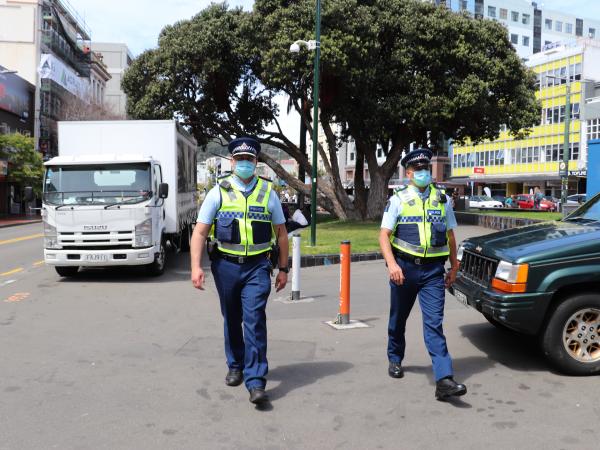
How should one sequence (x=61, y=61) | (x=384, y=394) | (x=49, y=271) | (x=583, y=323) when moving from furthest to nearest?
(x=61, y=61) < (x=49, y=271) < (x=583, y=323) < (x=384, y=394)

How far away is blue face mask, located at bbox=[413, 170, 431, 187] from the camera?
4.75 metres

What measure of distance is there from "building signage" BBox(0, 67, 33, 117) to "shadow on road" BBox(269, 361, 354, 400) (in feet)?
140

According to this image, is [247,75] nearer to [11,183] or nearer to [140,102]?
[140,102]

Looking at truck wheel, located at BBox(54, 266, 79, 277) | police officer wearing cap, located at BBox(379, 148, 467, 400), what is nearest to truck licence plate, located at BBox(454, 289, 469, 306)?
police officer wearing cap, located at BBox(379, 148, 467, 400)

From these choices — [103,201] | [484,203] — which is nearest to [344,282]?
[103,201]

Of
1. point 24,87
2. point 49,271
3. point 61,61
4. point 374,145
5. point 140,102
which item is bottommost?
point 49,271

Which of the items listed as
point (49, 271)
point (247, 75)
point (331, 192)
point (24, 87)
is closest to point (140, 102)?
point (247, 75)

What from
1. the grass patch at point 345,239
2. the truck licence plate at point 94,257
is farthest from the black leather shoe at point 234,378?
the grass patch at point 345,239

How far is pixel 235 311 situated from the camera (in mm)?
4648

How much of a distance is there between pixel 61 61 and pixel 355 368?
55.4 metres

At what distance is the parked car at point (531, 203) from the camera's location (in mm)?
41312

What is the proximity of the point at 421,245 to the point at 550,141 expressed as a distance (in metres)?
58.6

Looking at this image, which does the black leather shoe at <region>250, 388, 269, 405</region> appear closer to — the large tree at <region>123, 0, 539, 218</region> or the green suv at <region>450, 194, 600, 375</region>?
the green suv at <region>450, 194, 600, 375</region>

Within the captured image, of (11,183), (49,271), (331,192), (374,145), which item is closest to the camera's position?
(49,271)
